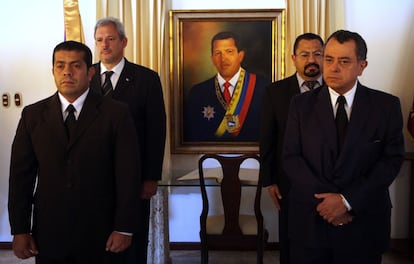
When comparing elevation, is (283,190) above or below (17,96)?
below

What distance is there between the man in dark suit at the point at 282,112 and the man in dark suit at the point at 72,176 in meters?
0.91

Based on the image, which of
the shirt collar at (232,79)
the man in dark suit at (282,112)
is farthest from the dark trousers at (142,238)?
the shirt collar at (232,79)

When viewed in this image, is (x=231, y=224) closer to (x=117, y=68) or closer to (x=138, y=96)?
(x=138, y=96)

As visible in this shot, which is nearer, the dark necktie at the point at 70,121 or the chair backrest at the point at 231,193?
the dark necktie at the point at 70,121

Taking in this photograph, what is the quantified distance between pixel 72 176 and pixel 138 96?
767mm

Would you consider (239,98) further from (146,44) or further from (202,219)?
(202,219)

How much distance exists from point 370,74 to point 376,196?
2.23m

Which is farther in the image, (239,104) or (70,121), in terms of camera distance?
(239,104)

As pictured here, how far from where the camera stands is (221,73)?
3.82 metres

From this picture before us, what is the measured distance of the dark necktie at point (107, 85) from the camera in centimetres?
243

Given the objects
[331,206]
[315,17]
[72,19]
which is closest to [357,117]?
[331,206]

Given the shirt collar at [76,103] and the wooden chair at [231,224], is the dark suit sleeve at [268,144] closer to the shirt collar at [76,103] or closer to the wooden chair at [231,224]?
the wooden chair at [231,224]

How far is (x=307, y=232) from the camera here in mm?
1871

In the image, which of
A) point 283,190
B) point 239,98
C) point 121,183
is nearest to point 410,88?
point 239,98
